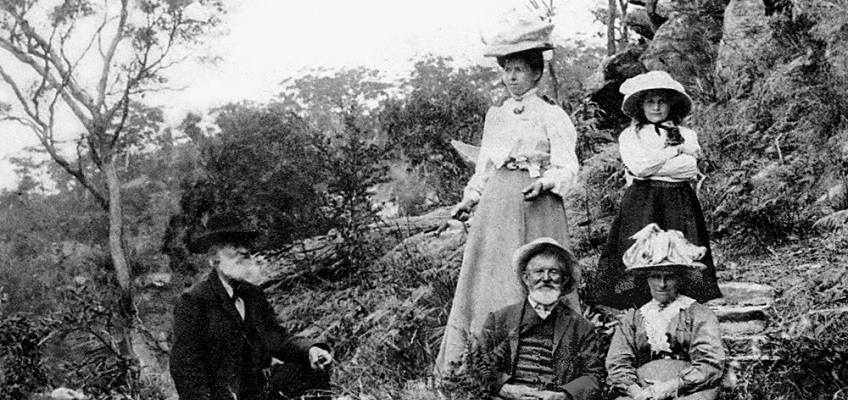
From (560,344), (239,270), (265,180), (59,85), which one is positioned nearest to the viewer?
(560,344)

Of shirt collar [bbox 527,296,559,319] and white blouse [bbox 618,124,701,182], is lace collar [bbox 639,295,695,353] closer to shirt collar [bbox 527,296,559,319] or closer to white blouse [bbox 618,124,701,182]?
shirt collar [bbox 527,296,559,319]

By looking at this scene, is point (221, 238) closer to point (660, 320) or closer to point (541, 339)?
point (541, 339)

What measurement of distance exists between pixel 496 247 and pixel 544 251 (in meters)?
0.51

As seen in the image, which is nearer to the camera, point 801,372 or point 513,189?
point 801,372

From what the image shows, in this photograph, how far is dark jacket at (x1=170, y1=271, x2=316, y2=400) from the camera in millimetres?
4742

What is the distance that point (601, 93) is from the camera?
1238 cm

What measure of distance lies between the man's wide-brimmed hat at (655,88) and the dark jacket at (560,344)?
1593mm

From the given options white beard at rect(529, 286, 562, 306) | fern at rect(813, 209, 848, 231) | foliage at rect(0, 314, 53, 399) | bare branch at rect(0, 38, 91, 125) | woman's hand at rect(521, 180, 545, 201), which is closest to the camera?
white beard at rect(529, 286, 562, 306)

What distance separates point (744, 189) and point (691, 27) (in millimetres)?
4337

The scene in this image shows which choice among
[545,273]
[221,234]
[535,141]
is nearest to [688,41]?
[535,141]

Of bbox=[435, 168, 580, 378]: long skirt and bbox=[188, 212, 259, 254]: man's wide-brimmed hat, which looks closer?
bbox=[435, 168, 580, 378]: long skirt

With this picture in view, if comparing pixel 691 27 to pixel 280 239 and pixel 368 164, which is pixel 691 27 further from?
pixel 280 239

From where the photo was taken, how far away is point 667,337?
3.85 metres

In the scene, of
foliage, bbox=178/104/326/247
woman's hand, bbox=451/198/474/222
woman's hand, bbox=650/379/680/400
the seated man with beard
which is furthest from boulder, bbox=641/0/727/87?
woman's hand, bbox=650/379/680/400
